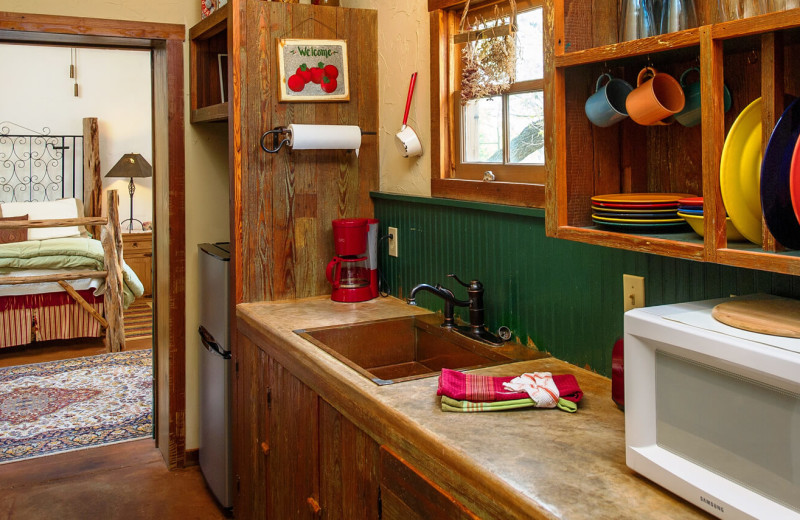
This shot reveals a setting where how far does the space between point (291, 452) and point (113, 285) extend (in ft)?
13.5

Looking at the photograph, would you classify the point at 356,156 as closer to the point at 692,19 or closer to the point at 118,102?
the point at 692,19

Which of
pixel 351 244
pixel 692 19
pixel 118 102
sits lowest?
pixel 351 244

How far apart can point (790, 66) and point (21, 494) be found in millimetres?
3517

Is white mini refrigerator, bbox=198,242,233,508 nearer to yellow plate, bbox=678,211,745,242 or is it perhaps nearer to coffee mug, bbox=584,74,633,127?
coffee mug, bbox=584,74,633,127

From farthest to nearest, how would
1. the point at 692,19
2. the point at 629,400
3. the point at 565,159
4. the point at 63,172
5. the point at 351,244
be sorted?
the point at 63,172 → the point at 351,244 → the point at 565,159 → the point at 692,19 → the point at 629,400

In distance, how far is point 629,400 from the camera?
1.21 m

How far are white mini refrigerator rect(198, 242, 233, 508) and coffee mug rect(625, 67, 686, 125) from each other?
6.24ft

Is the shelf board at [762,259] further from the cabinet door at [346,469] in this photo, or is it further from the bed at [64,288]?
the bed at [64,288]

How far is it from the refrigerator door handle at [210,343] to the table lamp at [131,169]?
181 inches

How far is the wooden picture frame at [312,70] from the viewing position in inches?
110

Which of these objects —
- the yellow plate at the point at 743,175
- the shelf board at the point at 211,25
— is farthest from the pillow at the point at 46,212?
the yellow plate at the point at 743,175

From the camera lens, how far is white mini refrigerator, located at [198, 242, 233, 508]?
9.99 feet

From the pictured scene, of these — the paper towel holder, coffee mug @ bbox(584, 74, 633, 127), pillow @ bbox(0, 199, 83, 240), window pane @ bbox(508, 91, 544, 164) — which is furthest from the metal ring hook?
pillow @ bbox(0, 199, 83, 240)

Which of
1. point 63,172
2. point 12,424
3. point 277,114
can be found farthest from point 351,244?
point 63,172
